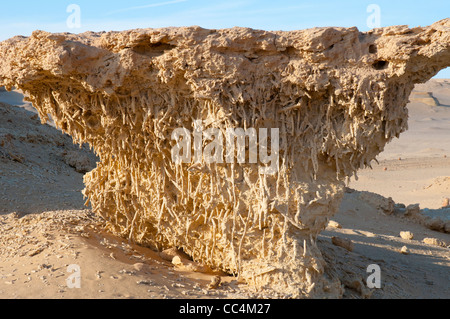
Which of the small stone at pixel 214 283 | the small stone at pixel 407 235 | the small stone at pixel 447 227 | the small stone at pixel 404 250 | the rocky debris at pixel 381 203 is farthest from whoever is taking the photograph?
the rocky debris at pixel 381 203

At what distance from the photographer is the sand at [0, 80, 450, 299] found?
4254 millimetres

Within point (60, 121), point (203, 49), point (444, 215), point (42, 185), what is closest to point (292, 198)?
point (203, 49)

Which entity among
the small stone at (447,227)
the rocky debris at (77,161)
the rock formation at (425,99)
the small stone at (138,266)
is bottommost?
the small stone at (447,227)

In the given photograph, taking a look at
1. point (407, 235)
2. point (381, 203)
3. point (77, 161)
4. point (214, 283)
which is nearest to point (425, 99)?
point (381, 203)

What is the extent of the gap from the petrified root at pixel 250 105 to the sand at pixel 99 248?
19.4 inches

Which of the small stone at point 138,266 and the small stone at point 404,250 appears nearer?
the small stone at point 138,266

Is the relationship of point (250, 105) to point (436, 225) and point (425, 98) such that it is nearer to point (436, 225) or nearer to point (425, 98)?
point (436, 225)

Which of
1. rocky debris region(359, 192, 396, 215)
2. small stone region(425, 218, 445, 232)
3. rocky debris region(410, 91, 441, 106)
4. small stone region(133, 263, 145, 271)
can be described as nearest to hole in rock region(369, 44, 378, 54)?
small stone region(133, 263, 145, 271)

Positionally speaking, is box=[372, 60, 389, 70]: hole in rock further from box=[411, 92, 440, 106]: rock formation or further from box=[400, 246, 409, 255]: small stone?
box=[411, 92, 440, 106]: rock formation

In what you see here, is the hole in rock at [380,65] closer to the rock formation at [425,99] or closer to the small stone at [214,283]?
the small stone at [214,283]

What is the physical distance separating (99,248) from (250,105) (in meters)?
2.10

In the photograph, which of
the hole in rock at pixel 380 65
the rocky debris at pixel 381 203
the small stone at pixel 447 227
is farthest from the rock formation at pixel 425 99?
the hole in rock at pixel 380 65

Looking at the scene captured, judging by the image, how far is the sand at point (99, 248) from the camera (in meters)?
4.25

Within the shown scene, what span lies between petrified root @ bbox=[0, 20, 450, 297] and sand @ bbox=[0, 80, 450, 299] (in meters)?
0.49
